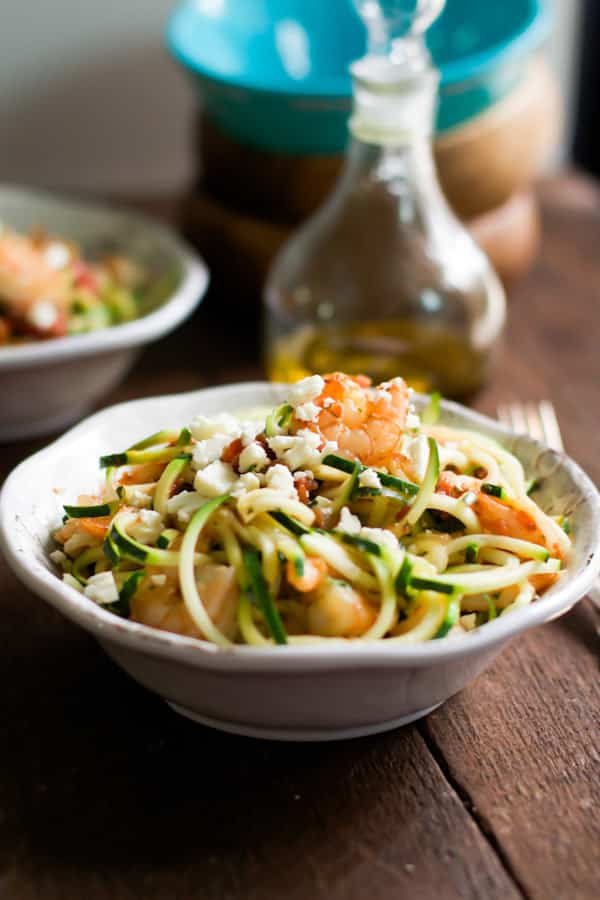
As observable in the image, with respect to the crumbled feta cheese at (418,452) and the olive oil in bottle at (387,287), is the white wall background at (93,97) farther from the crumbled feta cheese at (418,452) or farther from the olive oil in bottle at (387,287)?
the crumbled feta cheese at (418,452)

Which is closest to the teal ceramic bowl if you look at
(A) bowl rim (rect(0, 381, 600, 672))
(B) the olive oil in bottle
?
(B) the olive oil in bottle

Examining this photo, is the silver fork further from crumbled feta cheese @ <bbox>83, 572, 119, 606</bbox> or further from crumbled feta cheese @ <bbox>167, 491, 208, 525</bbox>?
crumbled feta cheese @ <bbox>83, 572, 119, 606</bbox>

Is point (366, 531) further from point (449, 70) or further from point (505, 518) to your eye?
point (449, 70)

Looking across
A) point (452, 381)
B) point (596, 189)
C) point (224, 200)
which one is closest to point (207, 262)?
point (224, 200)

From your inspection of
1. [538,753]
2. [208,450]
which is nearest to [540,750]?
[538,753]

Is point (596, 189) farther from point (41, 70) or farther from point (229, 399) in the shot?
point (229, 399)
